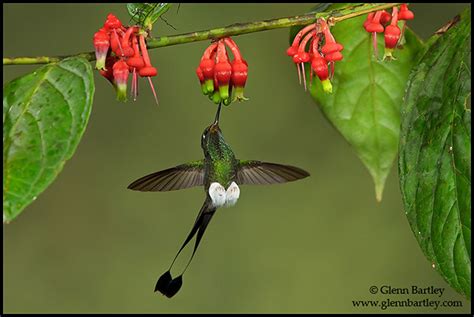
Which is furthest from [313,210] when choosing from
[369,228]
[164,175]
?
[164,175]

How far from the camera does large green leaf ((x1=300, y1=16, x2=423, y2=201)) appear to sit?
5.79ft

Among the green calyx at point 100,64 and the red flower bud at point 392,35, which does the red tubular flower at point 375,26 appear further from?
the green calyx at point 100,64

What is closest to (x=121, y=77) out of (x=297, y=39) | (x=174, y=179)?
(x=297, y=39)

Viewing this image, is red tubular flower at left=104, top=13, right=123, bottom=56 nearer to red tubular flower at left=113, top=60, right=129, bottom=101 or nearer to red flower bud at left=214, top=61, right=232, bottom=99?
red tubular flower at left=113, top=60, right=129, bottom=101

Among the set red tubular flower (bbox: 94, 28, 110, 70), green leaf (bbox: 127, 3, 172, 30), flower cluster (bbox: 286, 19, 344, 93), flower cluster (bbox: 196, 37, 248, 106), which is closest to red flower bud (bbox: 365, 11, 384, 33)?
flower cluster (bbox: 286, 19, 344, 93)

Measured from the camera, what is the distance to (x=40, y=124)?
47.3 inches

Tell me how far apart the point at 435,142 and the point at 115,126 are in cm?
355

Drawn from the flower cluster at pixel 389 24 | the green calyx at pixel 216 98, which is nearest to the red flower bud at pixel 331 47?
the flower cluster at pixel 389 24

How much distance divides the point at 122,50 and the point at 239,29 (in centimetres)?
24

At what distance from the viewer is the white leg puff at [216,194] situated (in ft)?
6.35

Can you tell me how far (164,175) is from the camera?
6.13 ft

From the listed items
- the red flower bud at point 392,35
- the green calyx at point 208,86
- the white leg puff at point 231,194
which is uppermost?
the red flower bud at point 392,35

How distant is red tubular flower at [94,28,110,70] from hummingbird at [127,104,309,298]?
44 centimetres

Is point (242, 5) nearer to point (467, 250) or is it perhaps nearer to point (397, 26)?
point (397, 26)
